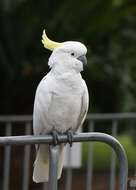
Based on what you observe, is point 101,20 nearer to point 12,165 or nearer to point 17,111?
point 17,111

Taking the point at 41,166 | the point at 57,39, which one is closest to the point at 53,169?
the point at 41,166

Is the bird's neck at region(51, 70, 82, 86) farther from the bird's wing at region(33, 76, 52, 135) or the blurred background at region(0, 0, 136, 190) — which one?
the blurred background at region(0, 0, 136, 190)

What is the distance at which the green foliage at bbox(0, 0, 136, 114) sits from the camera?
7.25 metres

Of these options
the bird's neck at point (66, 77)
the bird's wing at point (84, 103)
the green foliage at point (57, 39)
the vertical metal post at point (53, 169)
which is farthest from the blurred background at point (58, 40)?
the vertical metal post at point (53, 169)

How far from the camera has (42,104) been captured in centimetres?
376

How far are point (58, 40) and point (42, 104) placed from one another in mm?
3637

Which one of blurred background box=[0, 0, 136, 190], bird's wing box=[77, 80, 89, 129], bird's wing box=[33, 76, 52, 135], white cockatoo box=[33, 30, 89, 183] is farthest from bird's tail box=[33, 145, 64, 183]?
blurred background box=[0, 0, 136, 190]

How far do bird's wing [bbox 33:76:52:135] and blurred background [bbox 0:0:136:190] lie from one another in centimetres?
299

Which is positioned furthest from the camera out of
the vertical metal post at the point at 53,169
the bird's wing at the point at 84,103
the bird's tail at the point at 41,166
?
the bird's wing at the point at 84,103

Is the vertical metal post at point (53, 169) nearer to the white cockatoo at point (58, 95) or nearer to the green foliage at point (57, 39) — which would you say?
the white cockatoo at point (58, 95)

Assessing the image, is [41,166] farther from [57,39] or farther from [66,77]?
[57,39]

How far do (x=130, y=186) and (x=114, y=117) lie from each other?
183cm

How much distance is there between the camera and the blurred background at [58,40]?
7.24 meters

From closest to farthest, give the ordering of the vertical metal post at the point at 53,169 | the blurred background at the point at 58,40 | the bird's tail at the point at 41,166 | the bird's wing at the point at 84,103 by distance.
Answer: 1. the vertical metal post at the point at 53,169
2. the bird's tail at the point at 41,166
3. the bird's wing at the point at 84,103
4. the blurred background at the point at 58,40
